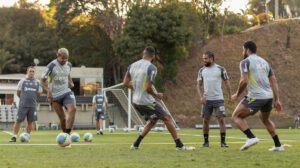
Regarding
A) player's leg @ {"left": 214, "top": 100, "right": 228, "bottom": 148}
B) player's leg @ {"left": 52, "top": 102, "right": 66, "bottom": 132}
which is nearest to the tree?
player's leg @ {"left": 52, "top": 102, "right": 66, "bottom": 132}

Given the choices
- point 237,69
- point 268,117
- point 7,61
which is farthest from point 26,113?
point 7,61

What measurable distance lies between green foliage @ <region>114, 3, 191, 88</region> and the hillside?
6.37 meters

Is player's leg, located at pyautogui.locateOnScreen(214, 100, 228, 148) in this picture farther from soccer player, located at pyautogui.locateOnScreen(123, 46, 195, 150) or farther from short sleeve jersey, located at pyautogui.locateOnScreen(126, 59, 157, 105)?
short sleeve jersey, located at pyautogui.locateOnScreen(126, 59, 157, 105)

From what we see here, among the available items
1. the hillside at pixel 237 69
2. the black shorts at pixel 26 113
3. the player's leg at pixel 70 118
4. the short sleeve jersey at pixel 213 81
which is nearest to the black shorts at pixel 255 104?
the short sleeve jersey at pixel 213 81

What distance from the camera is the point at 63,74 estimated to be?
10.4 metres

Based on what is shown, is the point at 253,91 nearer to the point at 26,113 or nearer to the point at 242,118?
the point at 242,118

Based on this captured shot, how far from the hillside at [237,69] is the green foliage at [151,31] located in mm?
6370

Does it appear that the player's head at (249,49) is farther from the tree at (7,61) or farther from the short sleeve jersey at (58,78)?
the tree at (7,61)

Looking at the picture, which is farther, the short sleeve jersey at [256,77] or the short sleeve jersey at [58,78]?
the short sleeve jersey at [58,78]

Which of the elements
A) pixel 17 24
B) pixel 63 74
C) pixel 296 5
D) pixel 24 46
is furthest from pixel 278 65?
pixel 63 74

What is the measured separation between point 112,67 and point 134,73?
4245 centimetres

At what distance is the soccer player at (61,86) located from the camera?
10.2m

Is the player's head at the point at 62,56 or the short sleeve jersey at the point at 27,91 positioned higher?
the player's head at the point at 62,56

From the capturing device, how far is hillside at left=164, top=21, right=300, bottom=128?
4609 centimetres
